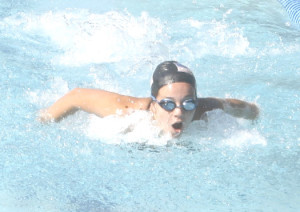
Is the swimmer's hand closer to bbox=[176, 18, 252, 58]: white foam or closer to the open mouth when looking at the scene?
the open mouth

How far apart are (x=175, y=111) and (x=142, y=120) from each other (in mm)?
343

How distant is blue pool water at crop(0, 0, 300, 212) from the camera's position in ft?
11.0

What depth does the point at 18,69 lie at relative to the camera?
496cm

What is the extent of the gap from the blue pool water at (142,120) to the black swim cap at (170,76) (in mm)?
282

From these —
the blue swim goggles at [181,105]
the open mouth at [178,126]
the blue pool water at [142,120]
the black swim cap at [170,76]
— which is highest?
the black swim cap at [170,76]

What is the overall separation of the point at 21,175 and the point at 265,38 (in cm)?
358

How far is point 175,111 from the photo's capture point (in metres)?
3.39

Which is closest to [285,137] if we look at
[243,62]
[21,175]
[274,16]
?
[243,62]

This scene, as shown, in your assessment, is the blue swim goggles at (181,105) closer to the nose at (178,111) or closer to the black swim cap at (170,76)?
the nose at (178,111)

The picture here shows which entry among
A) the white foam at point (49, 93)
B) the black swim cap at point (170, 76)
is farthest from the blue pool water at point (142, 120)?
the black swim cap at point (170, 76)

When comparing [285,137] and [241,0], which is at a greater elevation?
[241,0]

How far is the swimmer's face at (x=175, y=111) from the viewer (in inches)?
134

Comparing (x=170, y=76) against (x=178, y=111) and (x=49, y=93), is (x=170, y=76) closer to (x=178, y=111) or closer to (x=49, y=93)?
(x=178, y=111)

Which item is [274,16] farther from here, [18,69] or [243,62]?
[18,69]
